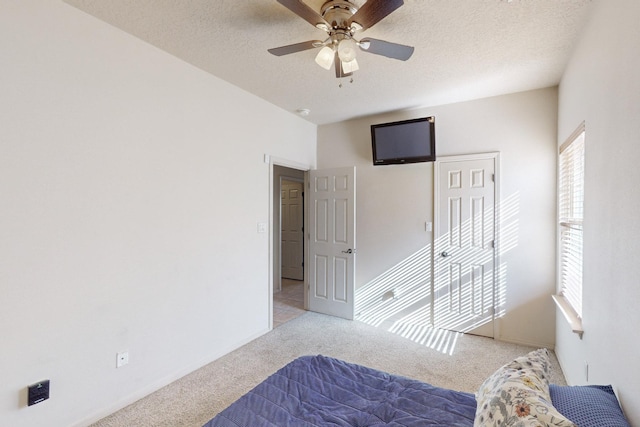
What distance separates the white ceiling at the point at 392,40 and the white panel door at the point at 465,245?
85 cm

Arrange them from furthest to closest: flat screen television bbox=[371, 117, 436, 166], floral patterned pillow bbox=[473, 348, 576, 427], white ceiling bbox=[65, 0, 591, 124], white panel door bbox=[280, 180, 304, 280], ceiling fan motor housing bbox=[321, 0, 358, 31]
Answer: white panel door bbox=[280, 180, 304, 280] < flat screen television bbox=[371, 117, 436, 166] < white ceiling bbox=[65, 0, 591, 124] < ceiling fan motor housing bbox=[321, 0, 358, 31] < floral patterned pillow bbox=[473, 348, 576, 427]

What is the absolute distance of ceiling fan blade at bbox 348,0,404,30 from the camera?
59.4 inches

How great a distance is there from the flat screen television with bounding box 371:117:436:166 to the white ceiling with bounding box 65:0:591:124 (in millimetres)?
323

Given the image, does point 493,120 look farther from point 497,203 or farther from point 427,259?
point 427,259

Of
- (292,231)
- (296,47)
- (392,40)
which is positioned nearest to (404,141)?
(392,40)

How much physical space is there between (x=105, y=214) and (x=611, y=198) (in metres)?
2.92

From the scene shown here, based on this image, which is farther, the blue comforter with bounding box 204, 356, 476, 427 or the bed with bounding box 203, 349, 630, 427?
the blue comforter with bounding box 204, 356, 476, 427

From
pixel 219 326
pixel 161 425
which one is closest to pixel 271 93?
pixel 219 326

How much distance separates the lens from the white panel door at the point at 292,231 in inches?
244

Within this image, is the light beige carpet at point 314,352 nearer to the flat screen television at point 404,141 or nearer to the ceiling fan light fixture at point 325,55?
the flat screen television at point 404,141

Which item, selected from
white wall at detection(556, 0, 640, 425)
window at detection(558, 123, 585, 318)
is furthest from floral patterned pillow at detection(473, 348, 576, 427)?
window at detection(558, 123, 585, 318)

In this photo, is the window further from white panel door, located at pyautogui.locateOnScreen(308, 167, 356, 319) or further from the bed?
white panel door, located at pyautogui.locateOnScreen(308, 167, 356, 319)

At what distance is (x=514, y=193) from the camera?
10.7 ft

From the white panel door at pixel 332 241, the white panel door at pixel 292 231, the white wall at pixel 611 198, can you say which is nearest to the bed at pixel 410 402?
the white wall at pixel 611 198
